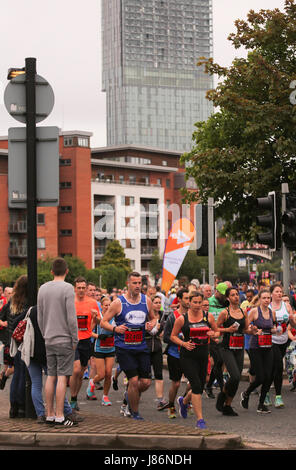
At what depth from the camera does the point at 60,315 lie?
9148 mm

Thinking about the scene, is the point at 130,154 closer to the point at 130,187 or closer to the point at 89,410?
the point at 130,187

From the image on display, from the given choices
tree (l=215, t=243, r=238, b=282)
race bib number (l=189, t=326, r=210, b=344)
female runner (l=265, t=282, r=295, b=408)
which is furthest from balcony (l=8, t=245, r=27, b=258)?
race bib number (l=189, t=326, r=210, b=344)

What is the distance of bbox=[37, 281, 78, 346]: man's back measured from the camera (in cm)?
913

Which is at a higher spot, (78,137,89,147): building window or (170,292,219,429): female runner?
(78,137,89,147): building window

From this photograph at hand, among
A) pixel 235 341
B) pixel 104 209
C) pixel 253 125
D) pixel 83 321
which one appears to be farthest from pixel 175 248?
pixel 104 209

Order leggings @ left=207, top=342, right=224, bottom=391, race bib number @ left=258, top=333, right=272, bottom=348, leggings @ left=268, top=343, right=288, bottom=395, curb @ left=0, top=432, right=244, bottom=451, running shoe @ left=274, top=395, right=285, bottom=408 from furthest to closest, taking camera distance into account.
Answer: leggings @ left=207, top=342, right=224, bottom=391
leggings @ left=268, top=343, right=288, bottom=395
running shoe @ left=274, top=395, right=285, bottom=408
race bib number @ left=258, top=333, right=272, bottom=348
curb @ left=0, top=432, right=244, bottom=451

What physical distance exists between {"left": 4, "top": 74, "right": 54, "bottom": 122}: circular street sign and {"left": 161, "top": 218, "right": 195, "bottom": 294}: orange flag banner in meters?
13.2

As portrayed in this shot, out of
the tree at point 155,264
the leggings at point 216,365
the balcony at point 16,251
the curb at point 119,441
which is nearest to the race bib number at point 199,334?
the curb at point 119,441

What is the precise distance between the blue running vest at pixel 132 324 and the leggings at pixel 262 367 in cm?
199

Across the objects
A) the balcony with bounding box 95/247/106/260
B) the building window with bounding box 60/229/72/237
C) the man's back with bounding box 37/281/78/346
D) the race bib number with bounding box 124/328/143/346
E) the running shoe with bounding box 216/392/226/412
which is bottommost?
the running shoe with bounding box 216/392/226/412

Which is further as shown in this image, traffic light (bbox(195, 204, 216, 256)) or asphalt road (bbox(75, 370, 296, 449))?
traffic light (bbox(195, 204, 216, 256))

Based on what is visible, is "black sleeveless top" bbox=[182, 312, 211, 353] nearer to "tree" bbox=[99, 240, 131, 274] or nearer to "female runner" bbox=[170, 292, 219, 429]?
"female runner" bbox=[170, 292, 219, 429]

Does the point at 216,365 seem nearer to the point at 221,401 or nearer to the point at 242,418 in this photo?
the point at 221,401

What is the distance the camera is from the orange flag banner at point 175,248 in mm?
23188
